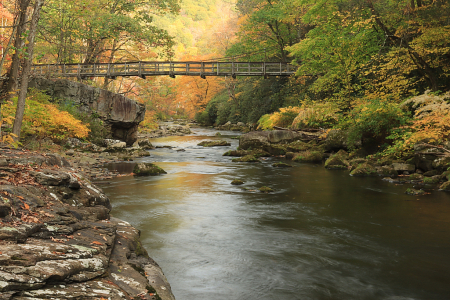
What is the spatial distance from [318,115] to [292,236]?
12.2m

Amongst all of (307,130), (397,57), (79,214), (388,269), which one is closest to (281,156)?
(307,130)

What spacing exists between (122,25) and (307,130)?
12883 millimetres

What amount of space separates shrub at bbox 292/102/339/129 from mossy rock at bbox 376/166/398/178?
439 centimetres

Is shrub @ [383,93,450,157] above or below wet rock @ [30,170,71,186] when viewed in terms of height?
above

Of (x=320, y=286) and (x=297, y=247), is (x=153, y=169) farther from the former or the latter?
(x=320, y=286)

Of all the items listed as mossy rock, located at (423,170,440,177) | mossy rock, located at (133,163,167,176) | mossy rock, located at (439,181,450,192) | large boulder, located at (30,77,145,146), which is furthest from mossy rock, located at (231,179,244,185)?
large boulder, located at (30,77,145,146)

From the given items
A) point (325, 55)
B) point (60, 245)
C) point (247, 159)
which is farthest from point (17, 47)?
point (325, 55)

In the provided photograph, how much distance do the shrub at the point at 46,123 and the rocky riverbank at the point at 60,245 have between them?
1020cm

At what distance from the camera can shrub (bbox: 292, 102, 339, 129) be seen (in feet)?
56.9

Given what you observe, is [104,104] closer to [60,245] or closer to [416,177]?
[416,177]

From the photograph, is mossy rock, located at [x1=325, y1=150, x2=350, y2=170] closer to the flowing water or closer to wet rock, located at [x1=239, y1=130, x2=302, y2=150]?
the flowing water

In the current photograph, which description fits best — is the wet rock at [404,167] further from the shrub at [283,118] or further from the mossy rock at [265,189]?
the shrub at [283,118]

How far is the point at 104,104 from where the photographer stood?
70.3ft

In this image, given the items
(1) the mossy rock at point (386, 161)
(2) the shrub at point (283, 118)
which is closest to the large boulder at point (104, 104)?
(2) the shrub at point (283, 118)
